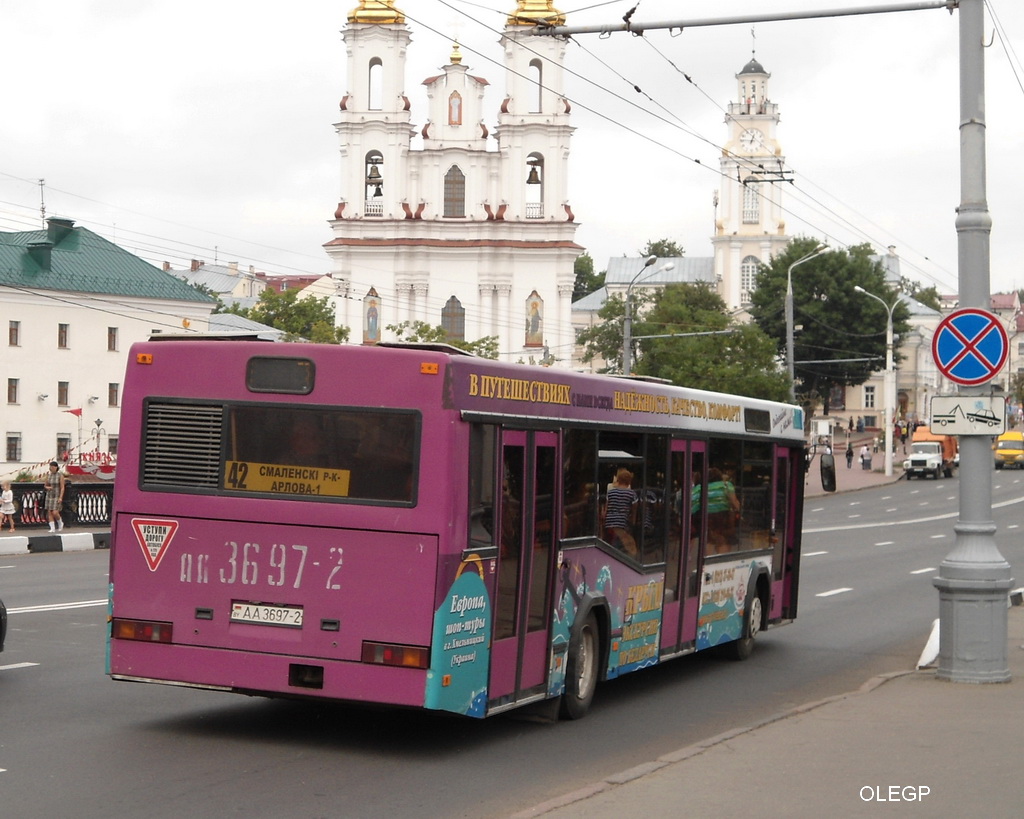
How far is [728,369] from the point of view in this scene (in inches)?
2170

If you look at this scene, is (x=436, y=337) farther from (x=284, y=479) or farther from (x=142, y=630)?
(x=284, y=479)

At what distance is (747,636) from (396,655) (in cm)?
708

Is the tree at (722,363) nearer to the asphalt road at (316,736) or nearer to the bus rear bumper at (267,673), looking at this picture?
the asphalt road at (316,736)

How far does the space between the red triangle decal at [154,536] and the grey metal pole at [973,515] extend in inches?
243

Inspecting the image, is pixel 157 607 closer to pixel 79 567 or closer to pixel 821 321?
pixel 79 567

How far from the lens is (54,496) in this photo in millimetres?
32562

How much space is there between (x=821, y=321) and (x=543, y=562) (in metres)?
91.9

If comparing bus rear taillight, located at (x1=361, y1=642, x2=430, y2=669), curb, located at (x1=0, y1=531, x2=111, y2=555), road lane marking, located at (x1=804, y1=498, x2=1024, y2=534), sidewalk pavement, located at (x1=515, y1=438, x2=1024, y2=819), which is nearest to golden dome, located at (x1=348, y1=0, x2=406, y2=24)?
road lane marking, located at (x1=804, y1=498, x2=1024, y2=534)

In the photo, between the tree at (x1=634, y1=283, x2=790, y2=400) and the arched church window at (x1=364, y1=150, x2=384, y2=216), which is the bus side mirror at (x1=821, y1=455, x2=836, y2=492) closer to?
the tree at (x1=634, y1=283, x2=790, y2=400)

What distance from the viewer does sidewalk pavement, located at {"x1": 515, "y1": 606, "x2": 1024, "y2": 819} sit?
25.5 feet

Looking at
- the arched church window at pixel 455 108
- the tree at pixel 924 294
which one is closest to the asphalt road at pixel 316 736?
the arched church window at pixel 455 108

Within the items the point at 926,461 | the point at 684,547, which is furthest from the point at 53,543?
the point at 926,461

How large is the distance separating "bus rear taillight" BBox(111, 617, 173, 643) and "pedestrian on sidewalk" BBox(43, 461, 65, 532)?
23.4 metres

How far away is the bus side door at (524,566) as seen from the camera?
9.75 meters
